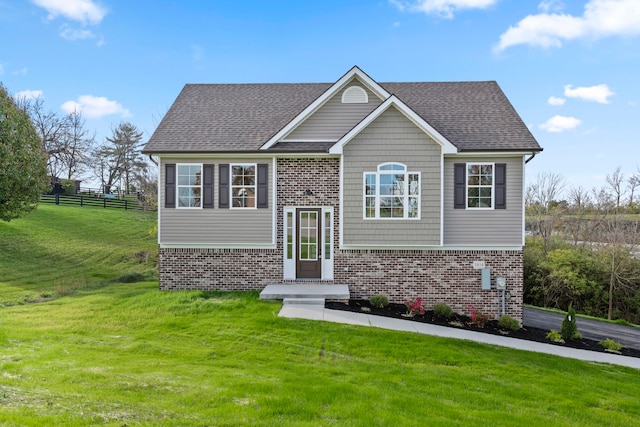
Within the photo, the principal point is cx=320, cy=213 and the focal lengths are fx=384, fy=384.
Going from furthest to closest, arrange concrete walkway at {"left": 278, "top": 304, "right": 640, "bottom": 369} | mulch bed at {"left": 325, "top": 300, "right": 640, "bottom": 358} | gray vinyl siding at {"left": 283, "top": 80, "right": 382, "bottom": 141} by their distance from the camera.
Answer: gray vinyl siding at {"left": 283, "top": 80, "right": 382, "bottom": 141} < mulch bed at {"left": 325, "top": 300, "right": 640, "bottom": 358} < concrete walkway at {"left": 278, "top": 304, "right": 640, "bottom": 369}

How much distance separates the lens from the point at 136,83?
72.9 ft

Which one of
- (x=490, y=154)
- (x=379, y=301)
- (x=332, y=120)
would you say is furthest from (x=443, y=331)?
(x=332, y=120)

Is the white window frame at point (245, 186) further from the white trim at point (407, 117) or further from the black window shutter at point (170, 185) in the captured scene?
the white trim at point (407, 117)

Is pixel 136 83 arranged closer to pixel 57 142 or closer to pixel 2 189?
pixel 2 189

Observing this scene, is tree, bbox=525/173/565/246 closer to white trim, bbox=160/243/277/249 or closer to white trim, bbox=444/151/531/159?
white trim, bbox=444/151/531/159

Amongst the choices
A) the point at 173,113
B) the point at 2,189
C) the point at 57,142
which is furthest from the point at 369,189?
the point at 57,142

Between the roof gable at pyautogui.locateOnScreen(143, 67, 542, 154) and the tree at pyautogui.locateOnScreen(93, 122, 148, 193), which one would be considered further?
the tree at pyautogui.locateOnScreen(93, 122, 148, 193)

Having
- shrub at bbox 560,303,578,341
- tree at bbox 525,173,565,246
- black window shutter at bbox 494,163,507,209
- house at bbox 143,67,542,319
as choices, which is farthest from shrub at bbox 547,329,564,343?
tree at bbox 525,173,565,246

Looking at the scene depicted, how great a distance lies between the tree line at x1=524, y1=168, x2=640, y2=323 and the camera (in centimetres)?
1714

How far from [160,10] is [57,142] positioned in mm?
23867

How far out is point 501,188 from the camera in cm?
1174

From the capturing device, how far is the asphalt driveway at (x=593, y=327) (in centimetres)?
1240

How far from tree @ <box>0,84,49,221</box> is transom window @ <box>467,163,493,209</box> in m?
18.3

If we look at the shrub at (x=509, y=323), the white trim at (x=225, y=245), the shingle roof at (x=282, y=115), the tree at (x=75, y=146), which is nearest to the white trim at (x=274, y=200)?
the white trim at (x=225, y=245)
